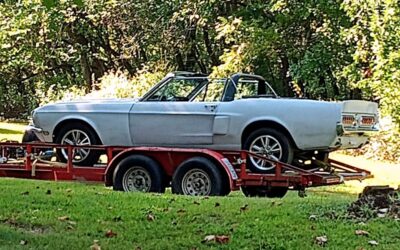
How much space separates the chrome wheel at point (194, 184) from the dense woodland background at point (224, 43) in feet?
27.1

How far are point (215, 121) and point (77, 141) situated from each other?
7.23ft

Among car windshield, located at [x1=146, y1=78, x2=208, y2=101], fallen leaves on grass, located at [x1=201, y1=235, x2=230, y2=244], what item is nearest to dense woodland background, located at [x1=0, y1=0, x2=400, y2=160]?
car windshield, located at [x1=146, y1=78, x2=208, y2=101]

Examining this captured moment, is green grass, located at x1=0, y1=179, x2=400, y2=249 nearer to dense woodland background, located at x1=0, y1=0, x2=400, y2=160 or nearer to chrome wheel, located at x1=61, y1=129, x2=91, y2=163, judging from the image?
chrome wheel, located at x1=61, y1=129, x2=91, y2=163

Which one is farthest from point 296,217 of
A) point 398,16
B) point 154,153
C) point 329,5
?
point 329,5

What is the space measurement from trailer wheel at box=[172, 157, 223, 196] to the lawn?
2.63 feet

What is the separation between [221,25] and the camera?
2277 centimetres

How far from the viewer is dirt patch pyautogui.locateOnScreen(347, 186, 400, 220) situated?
6.79 meters

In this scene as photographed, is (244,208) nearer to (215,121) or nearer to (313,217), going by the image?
(313,217)

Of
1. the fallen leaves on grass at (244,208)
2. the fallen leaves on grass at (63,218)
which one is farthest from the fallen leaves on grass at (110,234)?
the fallen leaves on grass at (244,208)

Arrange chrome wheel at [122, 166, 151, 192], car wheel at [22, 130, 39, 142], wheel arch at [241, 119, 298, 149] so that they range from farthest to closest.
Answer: car wheel at [22, 130, 39, 142] < chrome wheel at [122, 166, 151, 192] < wheel arch at [241, 119, 298, 149]

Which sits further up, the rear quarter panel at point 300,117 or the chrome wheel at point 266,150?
the rear quarter panel at point 300,117

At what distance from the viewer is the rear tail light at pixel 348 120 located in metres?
9.27

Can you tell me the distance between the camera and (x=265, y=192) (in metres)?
10.2

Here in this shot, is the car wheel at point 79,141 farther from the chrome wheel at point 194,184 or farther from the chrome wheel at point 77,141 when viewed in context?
the chrome wheel at point 194,184
